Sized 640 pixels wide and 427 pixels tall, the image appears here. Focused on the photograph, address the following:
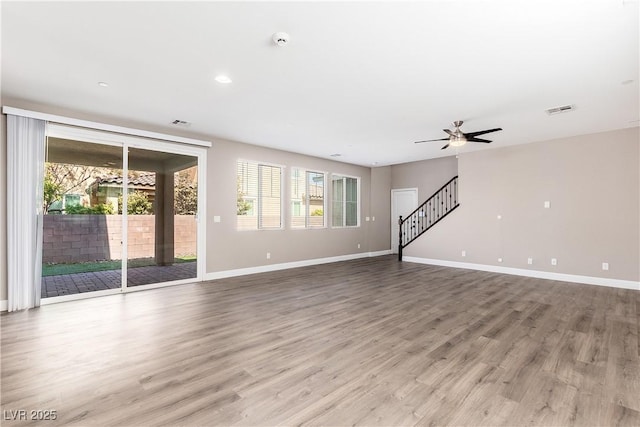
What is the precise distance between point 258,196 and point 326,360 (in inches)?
190

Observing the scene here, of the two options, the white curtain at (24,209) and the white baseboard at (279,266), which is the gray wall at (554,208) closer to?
the white baseboard at (279,266)

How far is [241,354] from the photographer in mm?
2793

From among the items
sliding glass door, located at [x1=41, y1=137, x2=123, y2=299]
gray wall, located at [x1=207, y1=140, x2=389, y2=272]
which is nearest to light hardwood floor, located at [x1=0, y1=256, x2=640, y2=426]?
sliding glass door, located at [x1=41, y1=137, x2=123, y2=299]

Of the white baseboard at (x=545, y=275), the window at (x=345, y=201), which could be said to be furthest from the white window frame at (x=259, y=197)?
the white baseboard at (x=545, y=275)

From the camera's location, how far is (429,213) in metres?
9.12

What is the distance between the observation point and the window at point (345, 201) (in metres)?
8.70

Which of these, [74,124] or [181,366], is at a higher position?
[74,124]

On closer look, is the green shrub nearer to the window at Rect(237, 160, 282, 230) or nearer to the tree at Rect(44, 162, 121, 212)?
the tree at Rect(44, 162, 121, 212)

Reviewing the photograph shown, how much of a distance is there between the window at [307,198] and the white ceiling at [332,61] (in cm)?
266

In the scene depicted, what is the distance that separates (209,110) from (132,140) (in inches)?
65.5

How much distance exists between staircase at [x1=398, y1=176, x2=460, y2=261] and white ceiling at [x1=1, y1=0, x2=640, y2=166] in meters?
3.51

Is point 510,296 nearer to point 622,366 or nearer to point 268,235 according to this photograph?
point 622,366

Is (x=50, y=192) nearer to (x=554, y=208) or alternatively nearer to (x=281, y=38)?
(x=281, y=38)

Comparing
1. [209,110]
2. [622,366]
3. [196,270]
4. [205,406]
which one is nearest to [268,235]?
[196,270]
